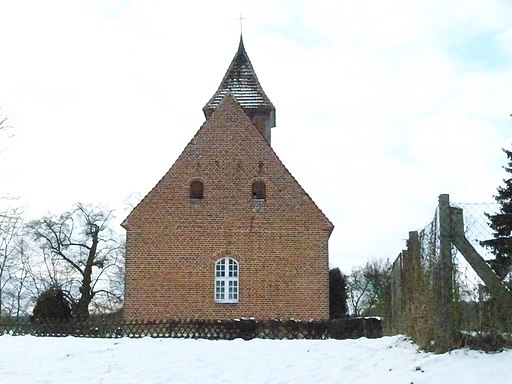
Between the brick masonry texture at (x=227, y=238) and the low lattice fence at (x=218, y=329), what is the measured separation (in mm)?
4326

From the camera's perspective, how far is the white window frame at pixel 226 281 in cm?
2460


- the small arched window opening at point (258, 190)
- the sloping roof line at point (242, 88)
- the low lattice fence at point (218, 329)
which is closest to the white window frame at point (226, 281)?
the small arched window opening at point (258, 190)

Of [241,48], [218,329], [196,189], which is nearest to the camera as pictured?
[218,329]

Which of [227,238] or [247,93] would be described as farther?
[247,93]

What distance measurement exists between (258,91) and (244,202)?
7.09 metres

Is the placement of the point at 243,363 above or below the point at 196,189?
below

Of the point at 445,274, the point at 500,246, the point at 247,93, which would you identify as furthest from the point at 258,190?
the point at 445,274

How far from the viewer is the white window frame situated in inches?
969

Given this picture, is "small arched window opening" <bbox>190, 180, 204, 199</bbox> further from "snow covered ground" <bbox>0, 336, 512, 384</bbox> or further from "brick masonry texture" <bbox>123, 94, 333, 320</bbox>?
"snow covered ground" <bbox>0, 336, 512, 384</bbox>

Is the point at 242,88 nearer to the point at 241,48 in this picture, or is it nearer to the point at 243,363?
the point at 241,48

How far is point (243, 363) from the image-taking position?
11734 millimetres

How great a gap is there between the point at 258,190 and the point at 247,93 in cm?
646

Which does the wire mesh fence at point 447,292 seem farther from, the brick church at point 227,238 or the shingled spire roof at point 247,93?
the shingled spire roof at point 247,93

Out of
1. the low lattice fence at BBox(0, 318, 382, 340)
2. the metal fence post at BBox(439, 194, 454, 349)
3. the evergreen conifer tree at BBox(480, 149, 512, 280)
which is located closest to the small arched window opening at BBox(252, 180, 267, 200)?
the low lattice fence at BBox(0, 318, 382, 340)
